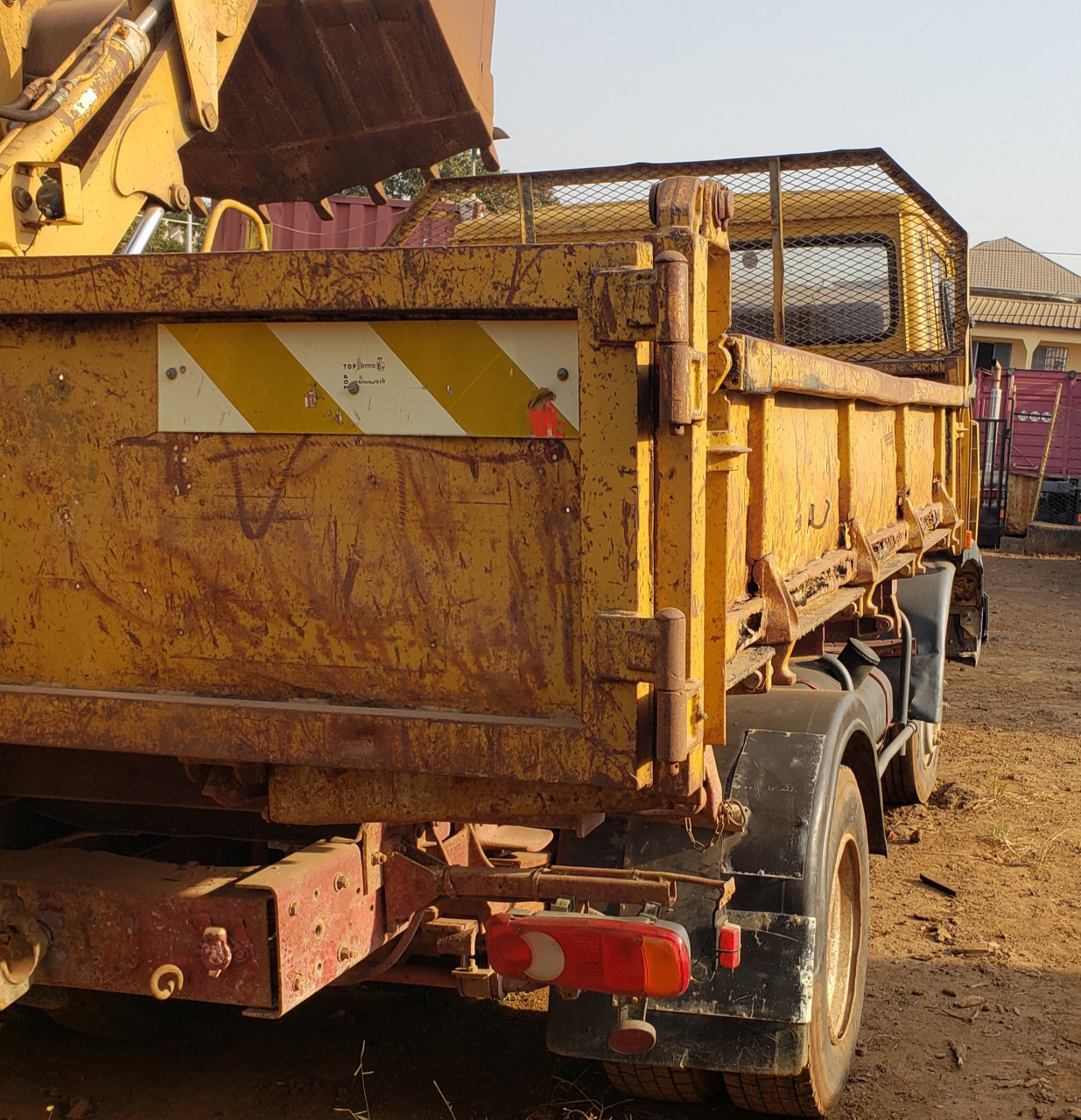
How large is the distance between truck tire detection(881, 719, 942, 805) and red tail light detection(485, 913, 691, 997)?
10.7 ft

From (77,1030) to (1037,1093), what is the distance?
2.47m

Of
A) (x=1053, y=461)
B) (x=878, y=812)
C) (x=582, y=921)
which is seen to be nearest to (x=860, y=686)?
(x=878, y=812)

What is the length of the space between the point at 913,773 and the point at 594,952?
138 inches

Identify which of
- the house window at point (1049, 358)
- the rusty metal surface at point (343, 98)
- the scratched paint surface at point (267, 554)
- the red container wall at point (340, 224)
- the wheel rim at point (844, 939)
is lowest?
the wheel rim at point (844, 939)

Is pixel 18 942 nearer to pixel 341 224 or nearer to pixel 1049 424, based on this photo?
pixel 341 224

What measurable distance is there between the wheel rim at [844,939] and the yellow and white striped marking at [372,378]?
5.04 feet

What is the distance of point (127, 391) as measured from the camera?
2105 millimetres

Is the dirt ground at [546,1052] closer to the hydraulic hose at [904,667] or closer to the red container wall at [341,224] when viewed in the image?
the hydraulic hose at [904,667]

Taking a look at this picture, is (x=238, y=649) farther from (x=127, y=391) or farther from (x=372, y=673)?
(x=127, y=391)

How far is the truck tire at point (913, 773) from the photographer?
5305 millimetres

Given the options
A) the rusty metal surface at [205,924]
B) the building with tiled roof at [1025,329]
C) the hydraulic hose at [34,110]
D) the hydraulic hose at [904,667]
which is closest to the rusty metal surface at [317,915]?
the rusty metal surface at [205,924]

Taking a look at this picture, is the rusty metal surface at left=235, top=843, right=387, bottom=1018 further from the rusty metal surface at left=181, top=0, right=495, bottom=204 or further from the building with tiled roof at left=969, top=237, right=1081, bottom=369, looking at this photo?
the building with tiled roof at left=969, top=237, right=1081, bottom=369

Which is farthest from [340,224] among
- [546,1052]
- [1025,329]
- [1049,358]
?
[1049,358]

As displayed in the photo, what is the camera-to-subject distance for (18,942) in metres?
2.22
